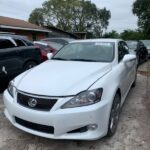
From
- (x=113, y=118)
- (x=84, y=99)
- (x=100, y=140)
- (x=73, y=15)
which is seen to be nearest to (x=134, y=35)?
(x=73, y=15)

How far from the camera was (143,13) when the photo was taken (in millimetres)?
31234

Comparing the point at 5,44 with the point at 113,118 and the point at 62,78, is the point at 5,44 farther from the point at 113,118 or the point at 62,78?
the point at 113,118

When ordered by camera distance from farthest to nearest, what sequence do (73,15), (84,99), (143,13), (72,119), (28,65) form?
(73,15)
(143,13)
(28,65)
(84,99)
(72,119)

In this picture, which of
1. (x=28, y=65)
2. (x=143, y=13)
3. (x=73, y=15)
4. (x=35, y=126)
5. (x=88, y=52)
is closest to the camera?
(x=35, y=126)

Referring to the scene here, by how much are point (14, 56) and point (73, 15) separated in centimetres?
4159

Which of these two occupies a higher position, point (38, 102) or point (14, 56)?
point (14, 56)

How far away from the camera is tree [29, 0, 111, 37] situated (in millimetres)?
45750

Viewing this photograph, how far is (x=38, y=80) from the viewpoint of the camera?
11.8ft

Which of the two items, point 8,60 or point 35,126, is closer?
point 35,126

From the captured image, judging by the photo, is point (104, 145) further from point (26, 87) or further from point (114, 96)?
point (26, 87)

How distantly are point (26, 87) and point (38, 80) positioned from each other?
243mm

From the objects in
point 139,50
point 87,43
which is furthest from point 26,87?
point 139,50

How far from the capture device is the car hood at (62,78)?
10.7 ft

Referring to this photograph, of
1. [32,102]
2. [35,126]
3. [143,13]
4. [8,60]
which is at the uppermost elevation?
[143,13]
